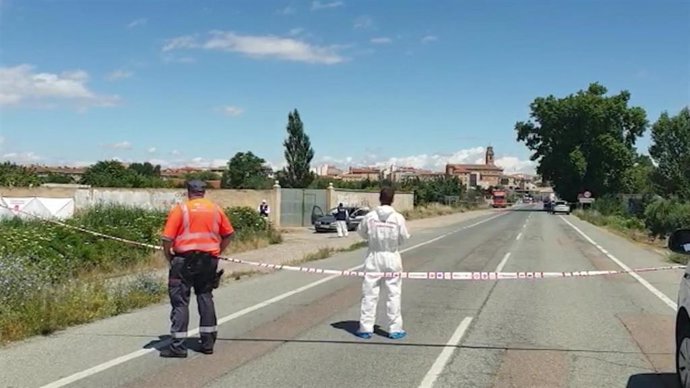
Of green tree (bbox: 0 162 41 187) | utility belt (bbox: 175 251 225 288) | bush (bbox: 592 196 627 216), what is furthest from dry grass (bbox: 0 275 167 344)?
bush (bbox: 592 196 627 216)

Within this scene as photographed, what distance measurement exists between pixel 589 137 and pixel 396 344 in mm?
88012

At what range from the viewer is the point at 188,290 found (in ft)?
24.4

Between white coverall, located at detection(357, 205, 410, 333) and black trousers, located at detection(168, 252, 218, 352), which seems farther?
white coverall, located at detection(357, 205, 410, 333)

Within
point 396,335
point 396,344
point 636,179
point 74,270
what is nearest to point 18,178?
point 74,270

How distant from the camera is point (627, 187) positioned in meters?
94.1

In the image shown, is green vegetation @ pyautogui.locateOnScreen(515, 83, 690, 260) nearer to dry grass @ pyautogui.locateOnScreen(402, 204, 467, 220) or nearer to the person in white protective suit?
dry grass @ pyautogui.locateOnScreen(402, 204, 467, 220)

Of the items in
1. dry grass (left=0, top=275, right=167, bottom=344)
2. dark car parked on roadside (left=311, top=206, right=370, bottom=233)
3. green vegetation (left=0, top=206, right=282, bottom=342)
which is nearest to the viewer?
dry grass (left=0, top=275, right=167, bottom=344)

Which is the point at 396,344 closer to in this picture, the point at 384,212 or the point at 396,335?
the point at 396,335

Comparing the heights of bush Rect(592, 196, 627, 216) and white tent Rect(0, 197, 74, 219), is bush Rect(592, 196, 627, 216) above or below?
below

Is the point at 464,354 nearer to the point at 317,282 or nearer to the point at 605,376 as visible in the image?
the point at 605,376

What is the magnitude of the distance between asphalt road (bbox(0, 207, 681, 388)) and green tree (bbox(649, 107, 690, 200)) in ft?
228

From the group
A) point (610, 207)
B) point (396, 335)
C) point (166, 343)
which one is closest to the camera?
point (166, 343)

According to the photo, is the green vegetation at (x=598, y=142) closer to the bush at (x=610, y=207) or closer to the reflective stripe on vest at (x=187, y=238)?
the bush at (x=610, y=207)

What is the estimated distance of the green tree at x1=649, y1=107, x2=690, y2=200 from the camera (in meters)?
77.6
